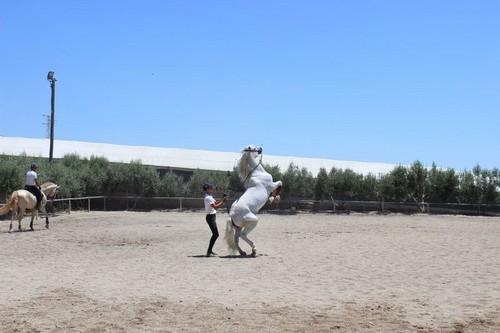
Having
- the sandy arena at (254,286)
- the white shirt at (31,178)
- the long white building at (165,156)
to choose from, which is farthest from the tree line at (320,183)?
the sandy arena at (254,286)

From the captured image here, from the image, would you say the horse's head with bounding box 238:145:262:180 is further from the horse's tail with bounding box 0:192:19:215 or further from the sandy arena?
the horse's tail with bounding box 0:192:19:215

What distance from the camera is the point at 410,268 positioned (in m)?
12.1

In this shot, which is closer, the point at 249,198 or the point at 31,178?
the point at 249,198

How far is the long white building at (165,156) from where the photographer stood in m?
44.2

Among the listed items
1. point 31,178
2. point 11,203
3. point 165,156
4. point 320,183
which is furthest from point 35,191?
point 165,156

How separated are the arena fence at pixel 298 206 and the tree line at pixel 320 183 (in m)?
0.60

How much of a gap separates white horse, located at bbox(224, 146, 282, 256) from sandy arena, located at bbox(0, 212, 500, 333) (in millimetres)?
635

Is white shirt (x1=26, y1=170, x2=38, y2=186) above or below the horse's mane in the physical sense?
below

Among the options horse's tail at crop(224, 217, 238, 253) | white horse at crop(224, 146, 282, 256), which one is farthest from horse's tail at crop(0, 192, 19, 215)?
horse's tail at crop(224, 217, 238, 253)

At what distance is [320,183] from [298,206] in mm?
2001

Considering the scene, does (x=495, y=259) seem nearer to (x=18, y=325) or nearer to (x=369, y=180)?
(x=18, y=325)

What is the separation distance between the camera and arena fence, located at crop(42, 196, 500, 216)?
1373 inches

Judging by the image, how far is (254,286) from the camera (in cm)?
1023

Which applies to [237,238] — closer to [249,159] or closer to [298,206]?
[249,159]
